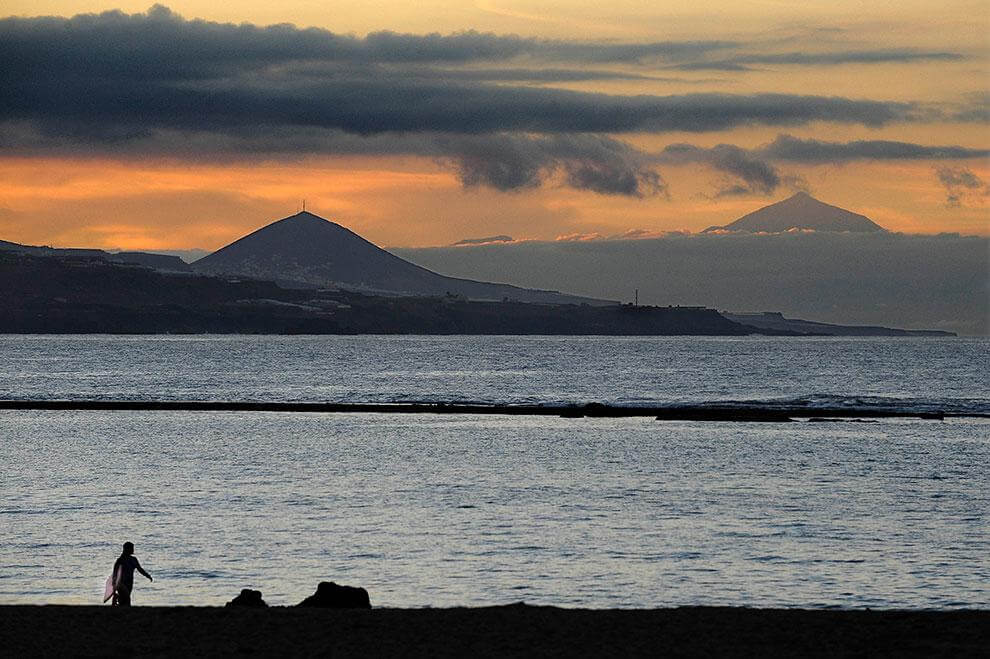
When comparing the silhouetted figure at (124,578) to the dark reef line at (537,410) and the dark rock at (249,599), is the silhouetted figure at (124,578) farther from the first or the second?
the dark reef line at (537,410)

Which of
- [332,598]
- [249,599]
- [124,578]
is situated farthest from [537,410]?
[249,599]

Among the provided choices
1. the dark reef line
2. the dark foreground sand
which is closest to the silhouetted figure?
the dark foreground sand

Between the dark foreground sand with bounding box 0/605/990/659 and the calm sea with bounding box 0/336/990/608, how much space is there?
7.89 m

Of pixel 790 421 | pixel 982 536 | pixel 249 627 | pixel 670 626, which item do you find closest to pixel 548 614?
pixel 670 626

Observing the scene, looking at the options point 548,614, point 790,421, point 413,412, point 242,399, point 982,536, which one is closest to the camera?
point 548,614

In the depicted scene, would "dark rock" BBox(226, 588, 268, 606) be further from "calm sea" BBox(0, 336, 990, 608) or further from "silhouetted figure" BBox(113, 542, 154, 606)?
"calm sea" BBox(0, 336, 990, 608)

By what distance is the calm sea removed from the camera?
31.6 meters

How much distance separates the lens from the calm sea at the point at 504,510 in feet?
104

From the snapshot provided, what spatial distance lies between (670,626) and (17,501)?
3472 centimetres

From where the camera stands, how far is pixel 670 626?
20.4 m

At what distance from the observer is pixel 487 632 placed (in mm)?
20000

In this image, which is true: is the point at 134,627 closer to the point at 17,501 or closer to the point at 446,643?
the point at 446,643

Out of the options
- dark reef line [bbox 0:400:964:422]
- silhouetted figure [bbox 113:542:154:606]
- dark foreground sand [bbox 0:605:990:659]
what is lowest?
dark reef line [bbox 0:400:964:422]

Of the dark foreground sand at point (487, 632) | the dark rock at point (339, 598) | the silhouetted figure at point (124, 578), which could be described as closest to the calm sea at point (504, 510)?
the silhouetted figure at point (124, 578)
